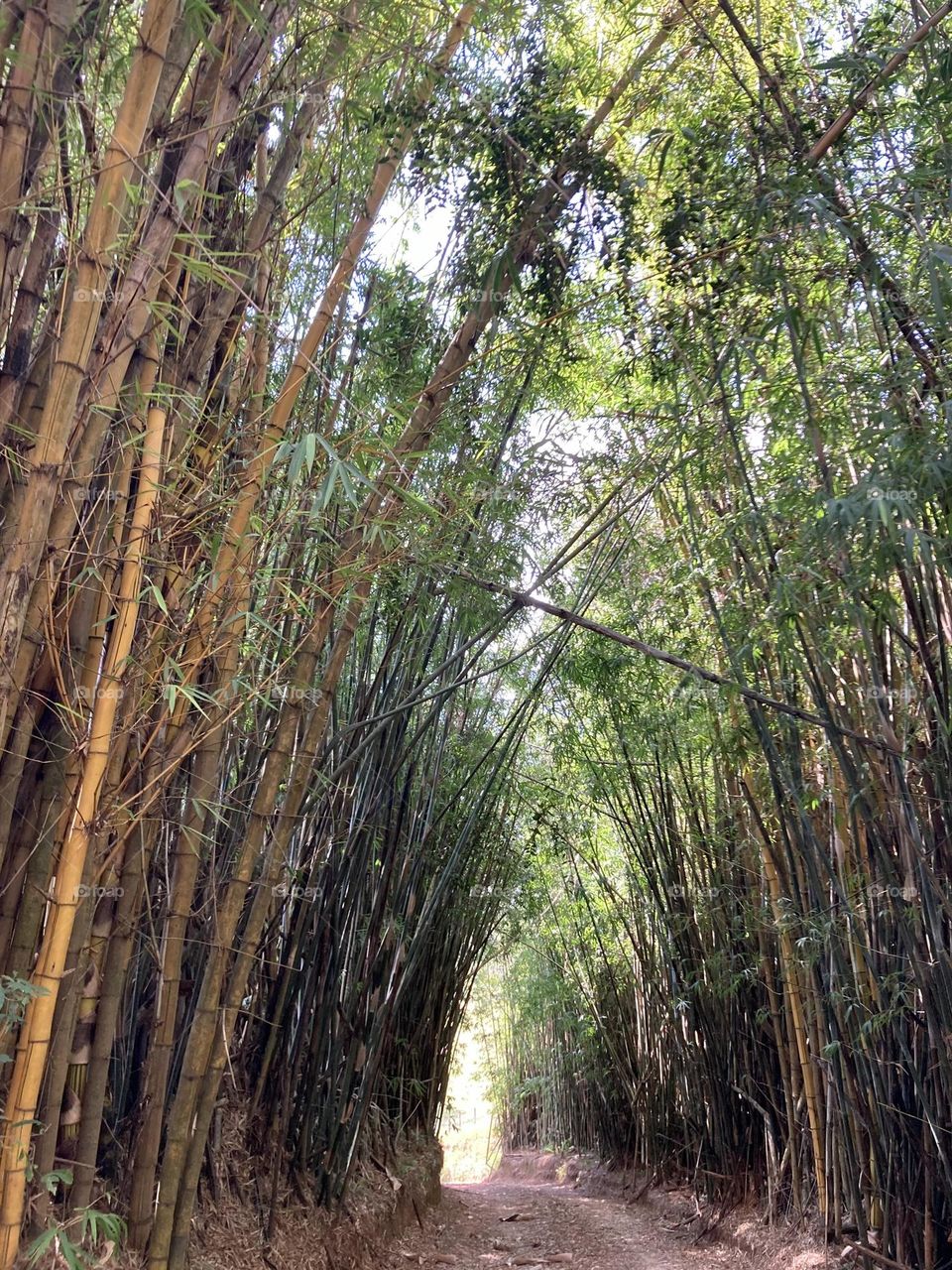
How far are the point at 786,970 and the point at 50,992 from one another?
9.19 ft

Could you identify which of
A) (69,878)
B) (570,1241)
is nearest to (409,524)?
(69,878)

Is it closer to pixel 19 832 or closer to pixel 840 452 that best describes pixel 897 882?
pixel 840 452

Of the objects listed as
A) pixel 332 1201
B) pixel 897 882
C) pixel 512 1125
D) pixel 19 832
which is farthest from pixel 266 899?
pixel 512 1125

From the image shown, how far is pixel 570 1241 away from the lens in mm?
4398

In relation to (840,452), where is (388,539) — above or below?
below

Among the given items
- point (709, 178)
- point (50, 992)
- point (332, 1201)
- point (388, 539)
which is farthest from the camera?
point (332, 1201)

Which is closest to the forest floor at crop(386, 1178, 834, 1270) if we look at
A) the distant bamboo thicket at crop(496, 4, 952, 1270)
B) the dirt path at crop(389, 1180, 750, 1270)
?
the dirt path at crop(389, 1180, 750, 1270)

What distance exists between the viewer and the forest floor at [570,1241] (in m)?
3.69

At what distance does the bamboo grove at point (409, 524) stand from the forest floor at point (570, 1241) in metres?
0.31

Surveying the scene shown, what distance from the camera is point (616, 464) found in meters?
3.24

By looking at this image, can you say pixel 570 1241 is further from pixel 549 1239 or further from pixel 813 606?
pixel 813 606

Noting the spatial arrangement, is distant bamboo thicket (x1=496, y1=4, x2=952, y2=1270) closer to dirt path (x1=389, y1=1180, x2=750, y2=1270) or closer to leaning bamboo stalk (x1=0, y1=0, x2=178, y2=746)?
dirt path (x1=389, y1=1180, x2=750, y2=1270)

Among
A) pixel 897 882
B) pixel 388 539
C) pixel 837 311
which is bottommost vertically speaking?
pixel 897 882

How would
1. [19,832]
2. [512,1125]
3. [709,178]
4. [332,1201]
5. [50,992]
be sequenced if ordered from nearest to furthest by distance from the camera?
[50,992]
[19,832]
[709,178]
[332,1201]
[512,1125]
